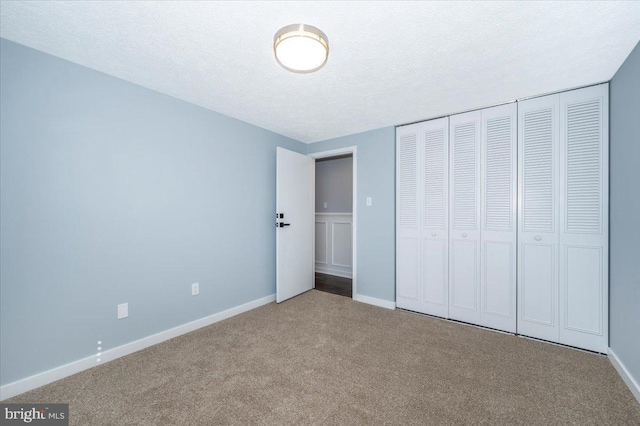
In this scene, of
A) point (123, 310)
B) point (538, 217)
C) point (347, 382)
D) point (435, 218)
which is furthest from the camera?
point (435, 218)

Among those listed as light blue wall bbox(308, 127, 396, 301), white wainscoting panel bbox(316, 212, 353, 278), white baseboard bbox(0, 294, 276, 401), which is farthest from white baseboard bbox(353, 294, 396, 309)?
white baseboard bbox(0, 294, 276, 401)

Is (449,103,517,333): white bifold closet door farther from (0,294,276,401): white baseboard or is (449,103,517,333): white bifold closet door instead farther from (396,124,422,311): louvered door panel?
(0,294,276,401): white baseboard

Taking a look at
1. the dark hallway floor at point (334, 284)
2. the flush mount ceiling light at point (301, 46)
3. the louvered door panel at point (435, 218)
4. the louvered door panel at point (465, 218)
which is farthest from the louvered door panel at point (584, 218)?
the dark hallway floor at point (334, 284)

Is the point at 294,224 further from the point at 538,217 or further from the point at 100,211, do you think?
the point at 538,217

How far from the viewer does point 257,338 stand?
2443 mm

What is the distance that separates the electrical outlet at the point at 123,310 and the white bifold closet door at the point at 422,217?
9.30 ft

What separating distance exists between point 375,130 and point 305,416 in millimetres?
3102

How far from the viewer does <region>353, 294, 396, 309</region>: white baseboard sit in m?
3.27

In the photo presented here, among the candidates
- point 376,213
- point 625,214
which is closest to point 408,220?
point 376,213

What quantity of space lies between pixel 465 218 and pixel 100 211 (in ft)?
11.2

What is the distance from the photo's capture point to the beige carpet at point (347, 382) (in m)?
1.51

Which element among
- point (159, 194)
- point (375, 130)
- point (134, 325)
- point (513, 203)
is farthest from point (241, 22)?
point (513, 203)

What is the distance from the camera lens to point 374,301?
3406mm

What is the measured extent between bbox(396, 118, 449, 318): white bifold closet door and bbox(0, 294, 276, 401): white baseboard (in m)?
2.10
